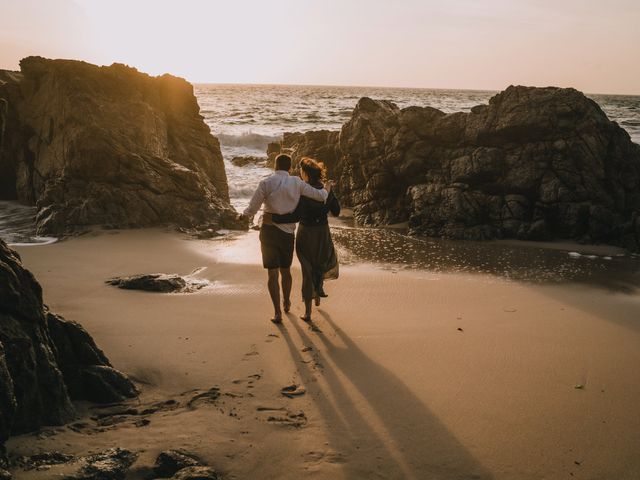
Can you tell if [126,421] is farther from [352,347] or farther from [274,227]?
[274,227]

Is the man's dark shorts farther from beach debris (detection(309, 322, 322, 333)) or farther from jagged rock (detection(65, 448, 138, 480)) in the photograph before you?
jagged rock (detection(65, 448, 138, 480))

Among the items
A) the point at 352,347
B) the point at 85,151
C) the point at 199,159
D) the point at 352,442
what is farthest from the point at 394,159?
the point at 352,442

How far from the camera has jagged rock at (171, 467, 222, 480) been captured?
2.99m

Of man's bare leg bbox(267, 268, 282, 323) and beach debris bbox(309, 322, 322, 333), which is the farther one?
man's bare leg bbox(267, 268, 282, 323)

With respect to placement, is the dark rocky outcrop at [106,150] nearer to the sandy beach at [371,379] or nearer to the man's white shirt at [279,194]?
the sandy beach at [371,379]

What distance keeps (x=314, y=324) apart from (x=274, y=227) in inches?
44.6

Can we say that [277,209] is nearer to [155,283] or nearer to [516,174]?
[155,283]

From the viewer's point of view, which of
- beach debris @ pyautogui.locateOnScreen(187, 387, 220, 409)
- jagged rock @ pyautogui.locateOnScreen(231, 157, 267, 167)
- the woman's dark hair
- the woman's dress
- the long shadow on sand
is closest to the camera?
the long shadow on sand

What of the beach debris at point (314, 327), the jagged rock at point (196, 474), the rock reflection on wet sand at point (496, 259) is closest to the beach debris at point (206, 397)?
the jagged rock at point (196, 474)

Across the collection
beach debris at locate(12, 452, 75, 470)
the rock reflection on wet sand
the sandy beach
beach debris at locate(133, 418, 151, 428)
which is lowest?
the rock reflection on wet sand

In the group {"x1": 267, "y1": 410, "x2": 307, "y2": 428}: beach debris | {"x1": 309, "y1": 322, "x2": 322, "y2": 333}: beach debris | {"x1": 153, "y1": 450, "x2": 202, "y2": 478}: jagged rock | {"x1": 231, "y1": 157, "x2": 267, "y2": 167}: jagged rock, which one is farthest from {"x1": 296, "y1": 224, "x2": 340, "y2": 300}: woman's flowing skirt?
{"x1": 231, "y1": 157, "x2": 267, "y2": 167}: jagged rock

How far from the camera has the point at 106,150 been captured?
11508 millimetres

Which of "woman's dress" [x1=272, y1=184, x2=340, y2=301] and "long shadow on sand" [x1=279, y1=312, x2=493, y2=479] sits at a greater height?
"woman's dress" [x1=272, y1=184, x2=340, y2=301]

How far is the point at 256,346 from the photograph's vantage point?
5176 millimetres
